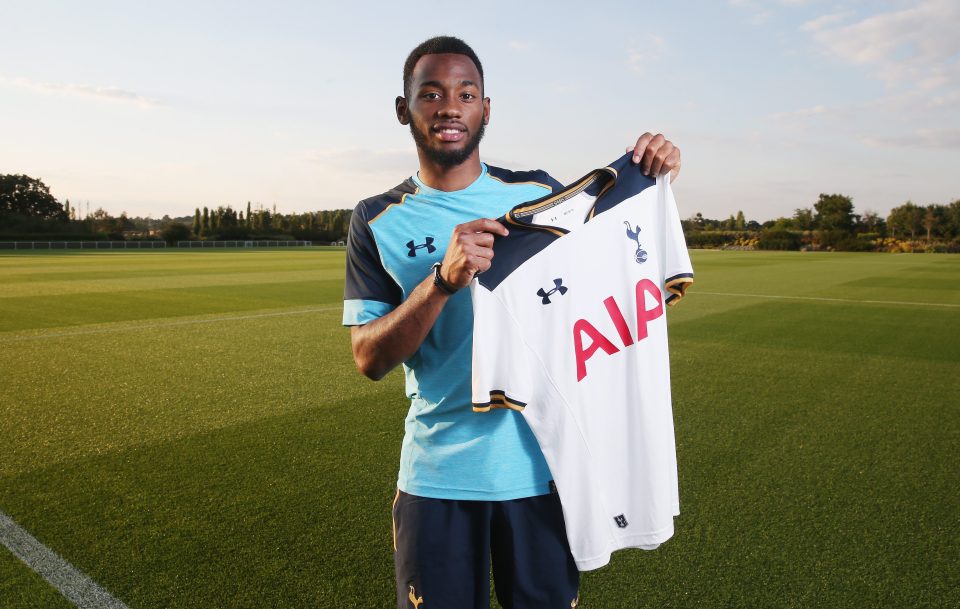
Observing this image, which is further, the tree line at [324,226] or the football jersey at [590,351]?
the tree line at [324,226]

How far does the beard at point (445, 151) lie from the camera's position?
1.90 m

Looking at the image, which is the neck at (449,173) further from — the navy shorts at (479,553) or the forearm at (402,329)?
the navy shorts at (479,553)

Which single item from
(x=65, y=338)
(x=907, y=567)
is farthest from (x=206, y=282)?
(x=907, y=567)

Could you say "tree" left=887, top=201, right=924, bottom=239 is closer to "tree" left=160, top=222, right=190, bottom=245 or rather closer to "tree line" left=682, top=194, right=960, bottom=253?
"tree line" left=682, top=194, right=960, bottom=253

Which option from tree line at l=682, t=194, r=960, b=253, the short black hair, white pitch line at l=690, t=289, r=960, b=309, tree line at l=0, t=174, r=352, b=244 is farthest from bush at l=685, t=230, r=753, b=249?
the short black hair

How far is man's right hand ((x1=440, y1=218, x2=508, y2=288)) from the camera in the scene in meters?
1.60

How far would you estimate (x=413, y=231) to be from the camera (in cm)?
189

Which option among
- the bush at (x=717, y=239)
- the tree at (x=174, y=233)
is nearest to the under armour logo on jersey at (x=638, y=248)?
the tree at (x=174, y=233)

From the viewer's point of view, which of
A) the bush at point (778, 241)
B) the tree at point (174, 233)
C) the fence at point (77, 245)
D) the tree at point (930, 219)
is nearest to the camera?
the fence at point (77, 245)

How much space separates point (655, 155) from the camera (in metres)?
2.02

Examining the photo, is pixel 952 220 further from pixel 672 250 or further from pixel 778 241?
pixel 672 250

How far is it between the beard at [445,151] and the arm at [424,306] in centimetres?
30

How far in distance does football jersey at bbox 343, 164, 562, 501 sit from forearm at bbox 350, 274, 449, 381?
0.10 m

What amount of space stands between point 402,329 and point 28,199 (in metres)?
80.1
